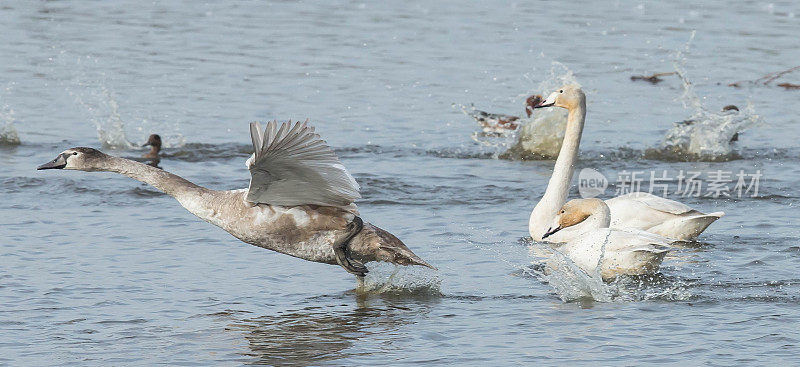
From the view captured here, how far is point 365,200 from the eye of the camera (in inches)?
427

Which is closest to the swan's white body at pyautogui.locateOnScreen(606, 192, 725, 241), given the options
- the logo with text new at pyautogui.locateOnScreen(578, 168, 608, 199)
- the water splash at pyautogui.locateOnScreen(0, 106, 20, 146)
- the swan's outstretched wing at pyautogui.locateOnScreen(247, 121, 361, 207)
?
the logo with text new at pyautogui.locateOnScreen(578, 168, 608, 199)

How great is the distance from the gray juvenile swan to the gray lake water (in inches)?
11.1

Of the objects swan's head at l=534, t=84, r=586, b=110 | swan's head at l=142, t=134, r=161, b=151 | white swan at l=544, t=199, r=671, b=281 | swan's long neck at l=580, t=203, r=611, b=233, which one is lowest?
white swan at l=544, t=199, r=671, b=281

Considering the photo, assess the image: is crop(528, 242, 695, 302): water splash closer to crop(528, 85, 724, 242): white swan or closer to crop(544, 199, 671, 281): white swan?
crop(544, 199, 671, 281): white swan

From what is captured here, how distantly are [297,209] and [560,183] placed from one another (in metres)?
2.91

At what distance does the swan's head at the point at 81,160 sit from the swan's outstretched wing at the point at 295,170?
3.69 ft

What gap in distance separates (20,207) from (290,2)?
12.5m

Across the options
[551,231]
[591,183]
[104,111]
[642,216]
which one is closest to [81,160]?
[551,231]

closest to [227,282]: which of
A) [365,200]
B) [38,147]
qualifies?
[365,200]

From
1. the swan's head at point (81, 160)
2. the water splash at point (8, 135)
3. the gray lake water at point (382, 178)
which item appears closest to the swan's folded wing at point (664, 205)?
the gray lake water at point (382, 178)

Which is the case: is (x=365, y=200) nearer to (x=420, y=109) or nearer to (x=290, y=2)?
(x=420, y=109)

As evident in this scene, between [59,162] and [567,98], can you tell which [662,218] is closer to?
[567,98]

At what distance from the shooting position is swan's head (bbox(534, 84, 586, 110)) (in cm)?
1109

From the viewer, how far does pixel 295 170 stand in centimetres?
748
